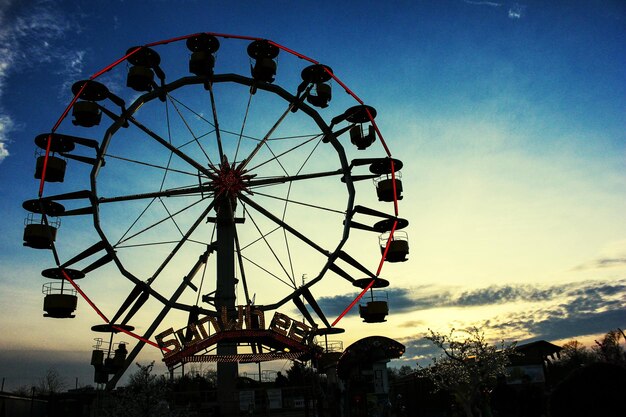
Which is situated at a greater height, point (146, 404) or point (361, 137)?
point (361, 137)

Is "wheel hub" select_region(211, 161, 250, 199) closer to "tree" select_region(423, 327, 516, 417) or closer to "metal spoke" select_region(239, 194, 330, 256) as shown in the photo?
"metal spoke" select_region(239, 194, 330, 256)

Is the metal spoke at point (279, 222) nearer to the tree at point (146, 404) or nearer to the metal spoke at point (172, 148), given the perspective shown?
the metal spoke at point (172, 148)

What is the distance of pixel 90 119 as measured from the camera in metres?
25.7

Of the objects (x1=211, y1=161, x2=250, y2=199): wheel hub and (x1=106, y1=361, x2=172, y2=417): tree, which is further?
(x1=211, y1=161, x2=250, y2=199): wheel hub

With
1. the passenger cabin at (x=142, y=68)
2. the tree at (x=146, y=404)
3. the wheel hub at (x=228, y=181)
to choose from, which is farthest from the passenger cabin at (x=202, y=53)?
the tree at (x=146, y=404)

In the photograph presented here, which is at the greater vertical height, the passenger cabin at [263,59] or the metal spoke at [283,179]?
the passenger cabin at [263,59]

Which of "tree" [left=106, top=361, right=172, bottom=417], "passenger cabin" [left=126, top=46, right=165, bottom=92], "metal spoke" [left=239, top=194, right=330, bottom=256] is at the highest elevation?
"passenger cabin" [left=126, top=46, right=165, bottom=92]

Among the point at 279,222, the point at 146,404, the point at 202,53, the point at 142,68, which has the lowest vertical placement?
the point at 146,404

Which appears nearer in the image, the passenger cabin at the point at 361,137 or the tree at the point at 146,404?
the tree at the point at 146,404

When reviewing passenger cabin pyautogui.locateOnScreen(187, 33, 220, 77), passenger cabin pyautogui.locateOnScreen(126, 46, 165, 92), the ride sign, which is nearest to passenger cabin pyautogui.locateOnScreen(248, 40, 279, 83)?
passenger cabin pyautogui.locateOnScreen(187, 33, 220, 77)

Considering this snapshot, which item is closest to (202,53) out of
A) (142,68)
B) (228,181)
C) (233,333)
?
(142,68)

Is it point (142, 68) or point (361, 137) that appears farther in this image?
point (361, 137)

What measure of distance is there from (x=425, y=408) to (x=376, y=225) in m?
19.7

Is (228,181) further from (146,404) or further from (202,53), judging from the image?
(146,404)
